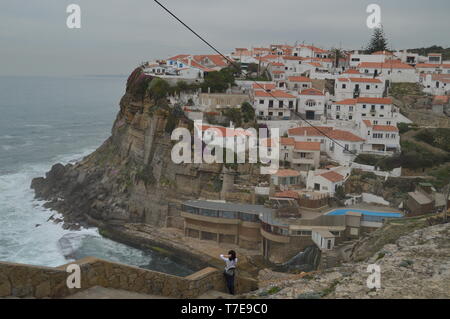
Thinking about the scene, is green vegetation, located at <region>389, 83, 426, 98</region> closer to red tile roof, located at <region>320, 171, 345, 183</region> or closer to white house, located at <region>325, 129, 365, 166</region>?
white house, located at <region>325, 129, 365, 166</region>

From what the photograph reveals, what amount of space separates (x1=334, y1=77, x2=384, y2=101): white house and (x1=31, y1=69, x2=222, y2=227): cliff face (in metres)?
15.1

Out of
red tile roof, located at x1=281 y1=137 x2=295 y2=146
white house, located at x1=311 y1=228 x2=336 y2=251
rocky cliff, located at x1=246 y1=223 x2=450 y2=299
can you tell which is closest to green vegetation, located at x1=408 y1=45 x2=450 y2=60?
red tile roof, located at x1=281 y1=137 x2=295 y2=146

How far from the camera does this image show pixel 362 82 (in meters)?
38.5

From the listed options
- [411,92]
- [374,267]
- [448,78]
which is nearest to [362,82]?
[411,92]

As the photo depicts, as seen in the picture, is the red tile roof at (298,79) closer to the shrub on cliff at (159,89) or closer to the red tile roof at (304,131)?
the red tile roof at (304,131)

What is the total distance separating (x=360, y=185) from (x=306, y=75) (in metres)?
19.8

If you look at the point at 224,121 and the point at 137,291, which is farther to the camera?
the point at 224,121

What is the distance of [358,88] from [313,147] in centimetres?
1200

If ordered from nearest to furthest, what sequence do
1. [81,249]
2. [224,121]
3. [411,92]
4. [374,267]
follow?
[374,267] → [81,249] → [224,121] → [411,92]

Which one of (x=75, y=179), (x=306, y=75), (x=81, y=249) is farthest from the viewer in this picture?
(x=306, y=75)

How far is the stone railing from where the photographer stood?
5746 millimetres

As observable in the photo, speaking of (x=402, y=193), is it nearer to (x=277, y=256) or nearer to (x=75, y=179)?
(x=277, y=256)

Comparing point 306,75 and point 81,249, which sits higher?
point 306,75

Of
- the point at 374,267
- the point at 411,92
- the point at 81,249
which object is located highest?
the point at 411,92
